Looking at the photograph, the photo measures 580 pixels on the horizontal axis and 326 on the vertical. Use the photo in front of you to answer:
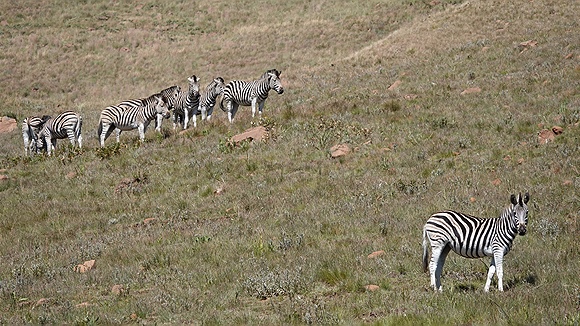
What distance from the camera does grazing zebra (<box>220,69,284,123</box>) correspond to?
1041 inches

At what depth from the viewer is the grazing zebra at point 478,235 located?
30.3ft

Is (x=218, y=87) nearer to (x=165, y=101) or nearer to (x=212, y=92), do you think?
(x=212, y=92)

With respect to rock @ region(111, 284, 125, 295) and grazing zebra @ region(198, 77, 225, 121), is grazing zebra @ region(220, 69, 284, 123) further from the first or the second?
rock @ region(111, 284, 125, 295)

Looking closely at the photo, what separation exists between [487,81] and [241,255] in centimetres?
1525

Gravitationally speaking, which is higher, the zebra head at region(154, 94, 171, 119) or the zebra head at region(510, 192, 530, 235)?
the zebra head at region(510, 192, 530, 235)

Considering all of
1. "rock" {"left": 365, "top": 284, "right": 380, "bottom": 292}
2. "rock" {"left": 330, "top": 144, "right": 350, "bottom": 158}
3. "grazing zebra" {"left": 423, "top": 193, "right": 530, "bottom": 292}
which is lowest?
"rock" {"left": 330, "top": 144, "right": 350, "bottom": 158}

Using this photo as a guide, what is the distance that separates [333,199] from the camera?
1555 cm

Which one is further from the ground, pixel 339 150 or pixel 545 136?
pixel 545 136

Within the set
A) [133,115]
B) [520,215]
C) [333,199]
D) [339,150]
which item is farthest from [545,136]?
[133,115]

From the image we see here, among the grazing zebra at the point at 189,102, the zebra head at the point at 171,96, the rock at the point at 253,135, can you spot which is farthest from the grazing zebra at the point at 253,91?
the rock at the point at 253,135

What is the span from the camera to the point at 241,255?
12.4 m

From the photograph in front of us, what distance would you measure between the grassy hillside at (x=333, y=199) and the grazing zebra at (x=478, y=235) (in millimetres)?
437

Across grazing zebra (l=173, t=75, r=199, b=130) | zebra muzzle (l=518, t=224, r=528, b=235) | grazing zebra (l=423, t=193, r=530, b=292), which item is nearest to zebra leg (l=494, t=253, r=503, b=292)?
grazing zebra (l=423, t=193, r=530, b=292)

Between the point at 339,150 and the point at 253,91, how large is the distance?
28.6 ft
